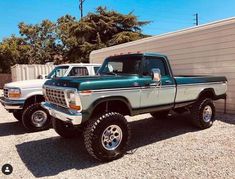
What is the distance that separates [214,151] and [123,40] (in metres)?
20.1

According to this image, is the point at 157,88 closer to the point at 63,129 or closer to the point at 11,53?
the point at 63,129

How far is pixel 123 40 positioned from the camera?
24.2 metres

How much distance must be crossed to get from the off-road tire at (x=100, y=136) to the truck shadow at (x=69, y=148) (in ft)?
0.81

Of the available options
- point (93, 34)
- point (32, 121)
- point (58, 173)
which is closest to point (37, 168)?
point (58, 173)

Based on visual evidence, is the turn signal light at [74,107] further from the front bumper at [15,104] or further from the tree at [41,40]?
the tree at [41,40]

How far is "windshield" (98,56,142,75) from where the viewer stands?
18.4 feet

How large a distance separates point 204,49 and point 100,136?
6133 mm

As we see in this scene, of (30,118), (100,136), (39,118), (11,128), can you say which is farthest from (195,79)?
(11,128)

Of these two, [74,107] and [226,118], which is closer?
[74,107]

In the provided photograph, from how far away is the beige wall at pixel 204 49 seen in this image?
8273 millimetres

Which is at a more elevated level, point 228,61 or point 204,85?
point 228,61

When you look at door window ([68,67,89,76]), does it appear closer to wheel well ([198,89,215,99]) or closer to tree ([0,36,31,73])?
wheel well ([198,89,215,99])

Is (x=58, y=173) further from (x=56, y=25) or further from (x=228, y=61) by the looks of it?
(x=56, y=25)

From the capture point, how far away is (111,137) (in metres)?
4.84
